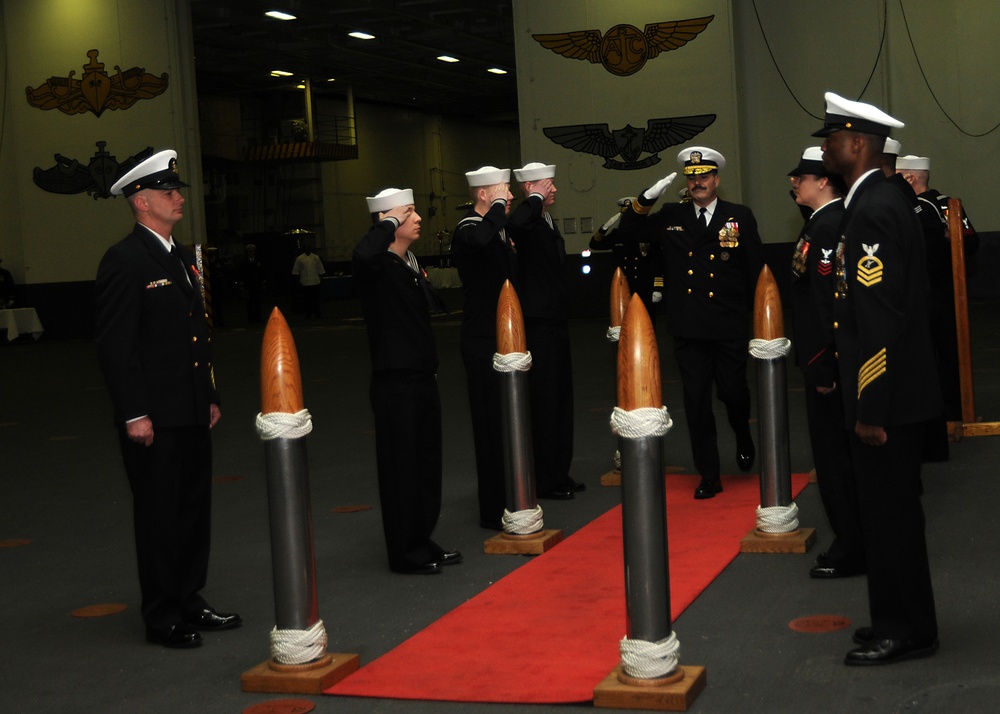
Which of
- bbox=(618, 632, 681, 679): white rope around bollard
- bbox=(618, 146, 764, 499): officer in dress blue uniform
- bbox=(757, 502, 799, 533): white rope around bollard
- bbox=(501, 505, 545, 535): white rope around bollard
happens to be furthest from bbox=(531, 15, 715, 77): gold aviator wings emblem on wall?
bbox=(618, 632, 681, 679): white rope around bollard

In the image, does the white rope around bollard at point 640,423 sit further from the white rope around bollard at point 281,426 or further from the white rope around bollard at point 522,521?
the white rope around bollard at point 522,521

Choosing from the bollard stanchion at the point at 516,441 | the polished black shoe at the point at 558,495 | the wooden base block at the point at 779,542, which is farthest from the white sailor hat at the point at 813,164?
the polished black shoe at the point at 558,495

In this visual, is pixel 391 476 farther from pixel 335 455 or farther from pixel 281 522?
pixel 335 455

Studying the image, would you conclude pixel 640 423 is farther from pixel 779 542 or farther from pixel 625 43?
pixel 625 43

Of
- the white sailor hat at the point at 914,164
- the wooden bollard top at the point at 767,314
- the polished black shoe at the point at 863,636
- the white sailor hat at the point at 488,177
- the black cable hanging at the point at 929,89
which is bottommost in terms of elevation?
the polished black shoe at the point at 863,636

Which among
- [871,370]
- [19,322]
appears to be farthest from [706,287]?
[19,322]

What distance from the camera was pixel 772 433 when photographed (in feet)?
17.1

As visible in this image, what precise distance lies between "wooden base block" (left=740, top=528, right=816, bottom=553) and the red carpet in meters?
0.07

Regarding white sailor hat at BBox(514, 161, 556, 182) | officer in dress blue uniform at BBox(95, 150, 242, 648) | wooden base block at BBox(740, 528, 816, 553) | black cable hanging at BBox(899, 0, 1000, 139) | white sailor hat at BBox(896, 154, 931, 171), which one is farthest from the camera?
black cable hanging at BBox(899, 0, 1000, 139)

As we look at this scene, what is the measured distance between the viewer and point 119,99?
22.0 meters

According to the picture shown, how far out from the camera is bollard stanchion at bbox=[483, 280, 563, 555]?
5328 millimetres

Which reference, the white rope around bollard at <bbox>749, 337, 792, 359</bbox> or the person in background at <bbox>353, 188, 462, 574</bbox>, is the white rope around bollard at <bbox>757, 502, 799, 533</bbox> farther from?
the person in background at <bbox>353, 188, 462, 574</bbox>

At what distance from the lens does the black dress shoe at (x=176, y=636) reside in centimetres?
425

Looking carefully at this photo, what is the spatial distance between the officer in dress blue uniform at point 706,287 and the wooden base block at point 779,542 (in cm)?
109
